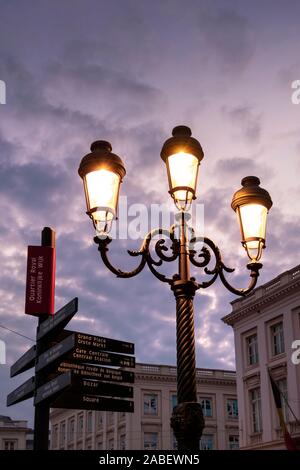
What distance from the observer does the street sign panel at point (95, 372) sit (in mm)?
7285

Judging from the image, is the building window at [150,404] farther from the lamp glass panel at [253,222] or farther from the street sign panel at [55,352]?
the street sign panel at [55,352]

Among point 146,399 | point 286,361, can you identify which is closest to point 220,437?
point 146,399

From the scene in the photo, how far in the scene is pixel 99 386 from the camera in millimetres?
7363

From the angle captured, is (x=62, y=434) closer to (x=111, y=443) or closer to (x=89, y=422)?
(x=89, y=422)

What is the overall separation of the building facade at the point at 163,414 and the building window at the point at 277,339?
2171cm

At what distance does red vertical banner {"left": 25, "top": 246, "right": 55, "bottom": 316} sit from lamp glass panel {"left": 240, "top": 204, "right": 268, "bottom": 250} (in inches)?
90.6

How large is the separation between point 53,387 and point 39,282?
138cm

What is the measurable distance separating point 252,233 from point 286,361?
1144 inches

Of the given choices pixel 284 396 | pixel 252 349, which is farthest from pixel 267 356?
pixel 284 396

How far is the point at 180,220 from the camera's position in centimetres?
750

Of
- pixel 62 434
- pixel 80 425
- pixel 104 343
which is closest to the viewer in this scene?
pixel 104 343

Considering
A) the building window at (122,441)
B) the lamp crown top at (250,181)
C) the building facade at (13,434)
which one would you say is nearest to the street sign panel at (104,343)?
the lamp crown top at (250,181)

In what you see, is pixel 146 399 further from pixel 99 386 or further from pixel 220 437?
pixel 99 386
